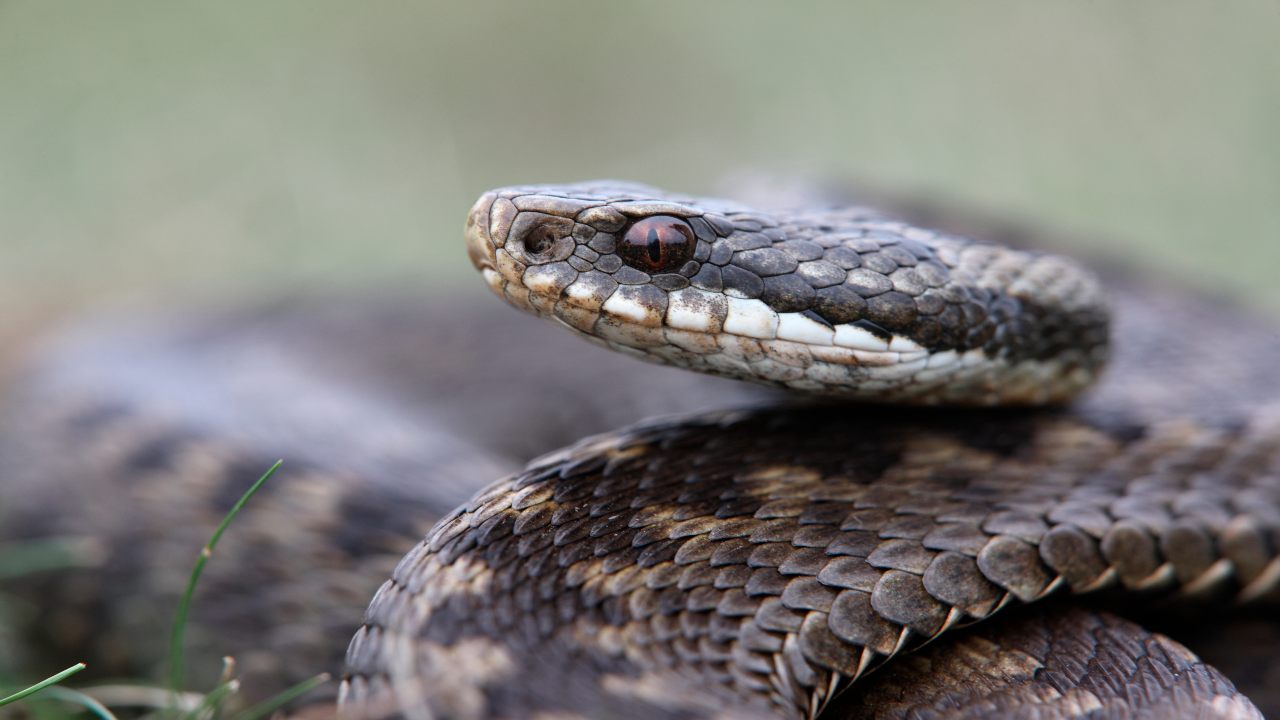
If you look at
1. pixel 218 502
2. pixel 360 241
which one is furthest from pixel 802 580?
pixel 360 241

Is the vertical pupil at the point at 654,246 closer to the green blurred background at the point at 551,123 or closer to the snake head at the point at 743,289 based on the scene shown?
the snake head at the point at 743,289

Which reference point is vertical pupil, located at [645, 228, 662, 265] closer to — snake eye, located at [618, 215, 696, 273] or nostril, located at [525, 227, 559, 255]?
snake eye, located at [618, 215, 696, 273]

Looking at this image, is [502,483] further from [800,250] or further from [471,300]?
[471,300]

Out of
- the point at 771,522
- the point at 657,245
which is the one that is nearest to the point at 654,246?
the point at 657,245

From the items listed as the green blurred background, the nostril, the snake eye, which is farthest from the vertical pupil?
the green blurred background

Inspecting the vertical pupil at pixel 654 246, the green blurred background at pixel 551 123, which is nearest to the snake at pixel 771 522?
the vertical pupil at pixel 654 246

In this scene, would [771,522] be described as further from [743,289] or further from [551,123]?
[551,123]
